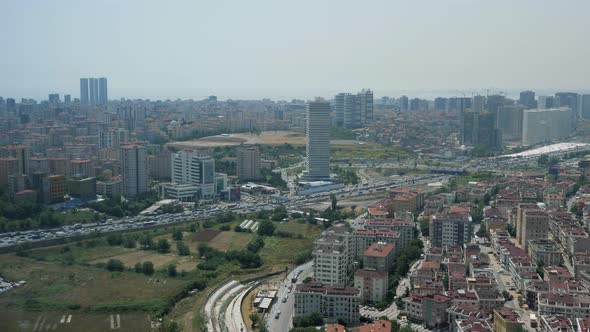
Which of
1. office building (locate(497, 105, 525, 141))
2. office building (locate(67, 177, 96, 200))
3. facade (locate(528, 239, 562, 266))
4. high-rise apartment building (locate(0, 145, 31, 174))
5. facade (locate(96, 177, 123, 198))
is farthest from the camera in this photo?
office building (locate(497, 105, 525, 141))

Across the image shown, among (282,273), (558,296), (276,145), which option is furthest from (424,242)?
(276,145)

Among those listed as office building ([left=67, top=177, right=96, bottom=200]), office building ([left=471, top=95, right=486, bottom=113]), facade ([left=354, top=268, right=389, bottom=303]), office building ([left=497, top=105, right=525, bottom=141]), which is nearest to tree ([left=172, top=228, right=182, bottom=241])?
Result: office building ([left=67, top=177, right=96, bottom=200])

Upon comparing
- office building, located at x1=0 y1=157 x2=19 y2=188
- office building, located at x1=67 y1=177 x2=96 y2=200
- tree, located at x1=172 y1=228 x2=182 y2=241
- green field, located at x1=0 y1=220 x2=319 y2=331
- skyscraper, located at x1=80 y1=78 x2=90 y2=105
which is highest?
skyscraper, located at x1=80 y1=78 x2=90 y2=105

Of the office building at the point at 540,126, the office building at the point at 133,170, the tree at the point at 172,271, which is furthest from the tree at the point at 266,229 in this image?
the office building at the point at 540,126

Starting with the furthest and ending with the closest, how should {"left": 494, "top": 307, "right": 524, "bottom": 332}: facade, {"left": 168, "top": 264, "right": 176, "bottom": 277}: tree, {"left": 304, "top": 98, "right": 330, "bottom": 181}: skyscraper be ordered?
{"left": 304, "top": 98, "right": 330, "bottom": 181}: skyscraper → {"left": 168, "top": 264, "right": 176, "bottom": 277}: tree → {"left": 494, "top": 307, "right": 524, "bottom": 332}: facade

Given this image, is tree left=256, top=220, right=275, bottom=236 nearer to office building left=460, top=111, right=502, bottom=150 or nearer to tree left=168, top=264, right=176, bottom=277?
tree left=168, top=264, right=176, bottom=277

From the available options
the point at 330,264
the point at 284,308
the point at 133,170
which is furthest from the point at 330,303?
the point at 133,170

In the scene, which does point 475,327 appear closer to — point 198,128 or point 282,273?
point 282,273

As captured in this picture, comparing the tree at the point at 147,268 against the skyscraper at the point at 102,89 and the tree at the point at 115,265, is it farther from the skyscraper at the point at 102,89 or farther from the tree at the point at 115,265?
the skyscraper at the point at 102,89
